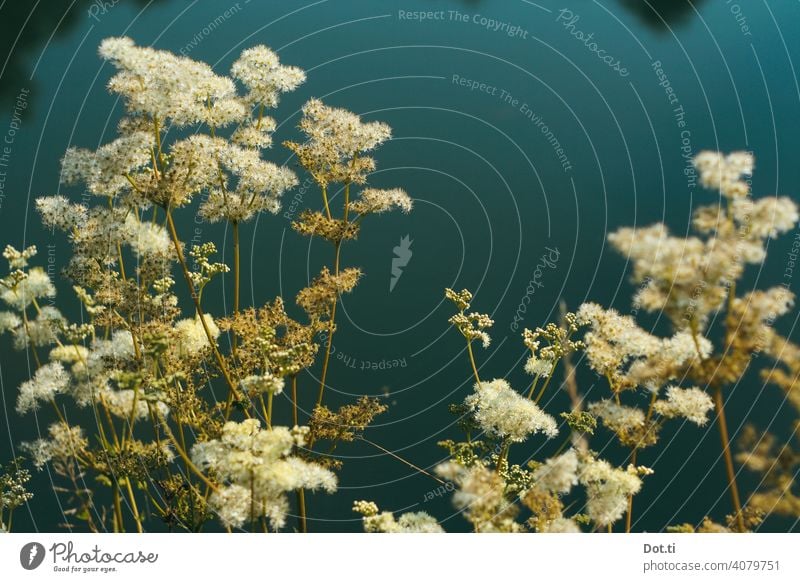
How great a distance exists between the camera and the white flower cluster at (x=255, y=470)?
1897 mm

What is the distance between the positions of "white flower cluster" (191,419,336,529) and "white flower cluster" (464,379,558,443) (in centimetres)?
57

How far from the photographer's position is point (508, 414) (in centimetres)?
234

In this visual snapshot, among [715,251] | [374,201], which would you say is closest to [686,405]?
[715,251]

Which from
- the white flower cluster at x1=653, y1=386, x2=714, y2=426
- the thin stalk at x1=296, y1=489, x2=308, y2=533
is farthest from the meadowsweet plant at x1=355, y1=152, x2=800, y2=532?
the thin stalk at x1=296, y1=489, x2=308, y2=533

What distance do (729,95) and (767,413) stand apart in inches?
58.6

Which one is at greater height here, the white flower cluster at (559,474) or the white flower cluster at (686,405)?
the white flower cluster at (686,405)

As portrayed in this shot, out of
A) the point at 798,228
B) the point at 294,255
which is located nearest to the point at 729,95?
the point at 798,228

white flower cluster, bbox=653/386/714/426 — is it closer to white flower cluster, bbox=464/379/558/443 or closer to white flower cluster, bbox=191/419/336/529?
white flower cluster, bbox=464/379/558/443

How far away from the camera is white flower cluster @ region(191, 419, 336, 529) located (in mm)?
1897

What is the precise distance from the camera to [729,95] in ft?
11.0

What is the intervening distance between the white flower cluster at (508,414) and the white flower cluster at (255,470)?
57 centimetres

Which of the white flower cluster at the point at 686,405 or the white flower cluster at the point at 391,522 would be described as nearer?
the white flower cluster at the point at 391,522

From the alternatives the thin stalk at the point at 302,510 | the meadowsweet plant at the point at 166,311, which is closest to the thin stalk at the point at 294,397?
the meadowsweet plant at the point at 166,311

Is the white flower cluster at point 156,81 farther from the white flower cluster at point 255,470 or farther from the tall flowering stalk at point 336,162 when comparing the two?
the white flower cluster at point 255,470
